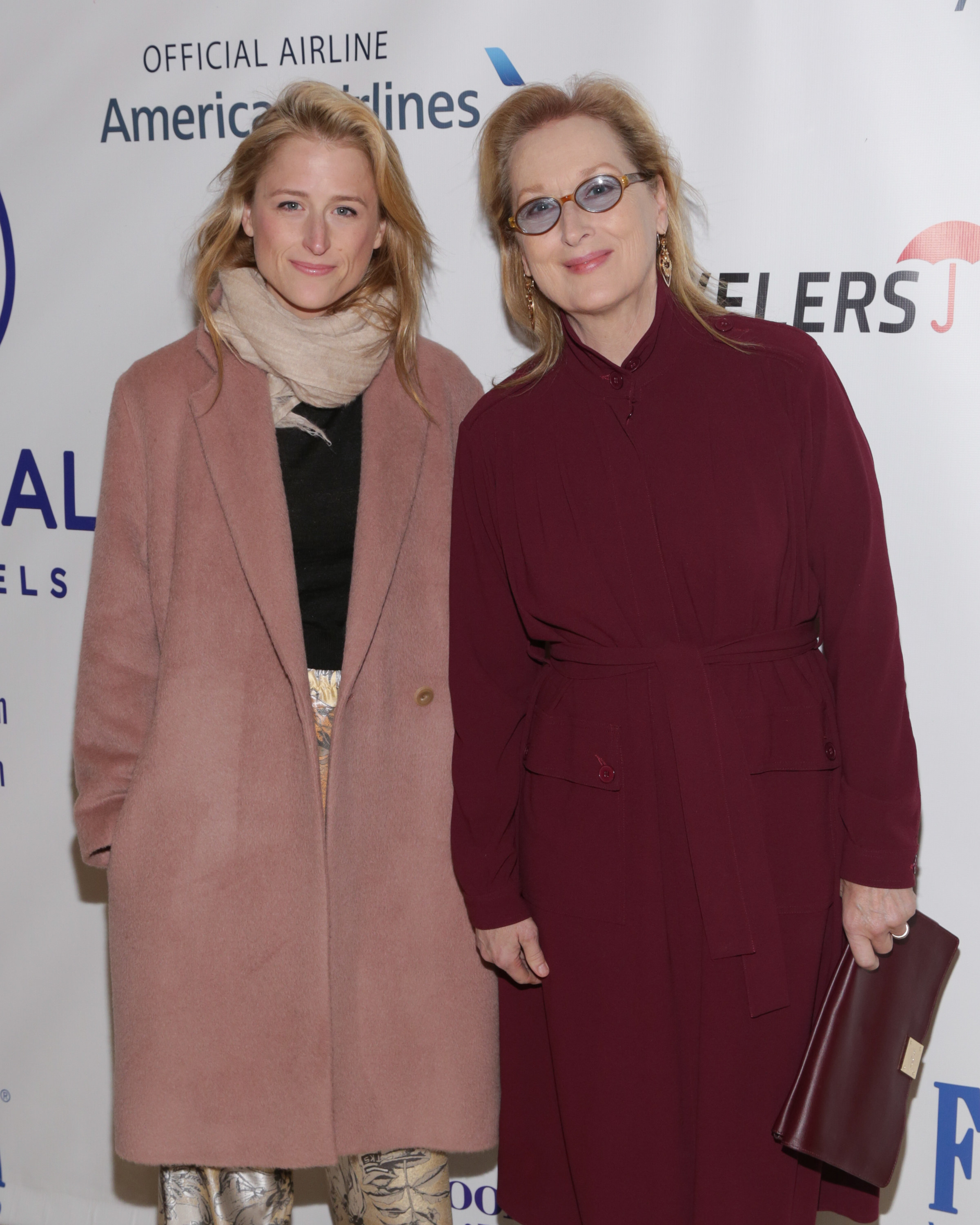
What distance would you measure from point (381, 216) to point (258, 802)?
1006 millimetres

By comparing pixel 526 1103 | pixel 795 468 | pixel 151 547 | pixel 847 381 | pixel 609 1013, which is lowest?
pixel 526 1103

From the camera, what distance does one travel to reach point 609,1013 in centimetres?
180

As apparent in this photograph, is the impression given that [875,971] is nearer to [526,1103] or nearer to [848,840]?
[848,840]

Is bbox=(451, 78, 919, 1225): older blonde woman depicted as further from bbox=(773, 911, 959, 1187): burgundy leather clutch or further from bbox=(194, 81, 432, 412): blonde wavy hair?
bbox=(194, 81, 432, 412): blonde wavy hair

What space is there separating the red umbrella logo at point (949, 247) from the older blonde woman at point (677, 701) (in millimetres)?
477

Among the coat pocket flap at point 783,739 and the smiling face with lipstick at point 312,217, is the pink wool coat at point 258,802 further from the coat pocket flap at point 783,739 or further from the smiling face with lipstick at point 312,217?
the coat pocket flap at point 783,739

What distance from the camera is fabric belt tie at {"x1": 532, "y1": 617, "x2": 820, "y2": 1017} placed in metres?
1.69

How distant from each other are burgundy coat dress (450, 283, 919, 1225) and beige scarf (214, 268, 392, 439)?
0.29 meters

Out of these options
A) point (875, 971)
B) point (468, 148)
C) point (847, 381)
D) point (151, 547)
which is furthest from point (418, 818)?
point (468, 148)

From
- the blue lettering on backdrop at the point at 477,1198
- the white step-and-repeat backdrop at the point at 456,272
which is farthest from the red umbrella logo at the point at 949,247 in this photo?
the blue lettering on backdrop at the point at 477,1198

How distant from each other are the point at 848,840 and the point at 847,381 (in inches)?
34.5

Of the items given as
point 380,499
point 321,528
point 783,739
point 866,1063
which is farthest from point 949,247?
point 866,1063

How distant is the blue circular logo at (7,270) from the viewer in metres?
2.54

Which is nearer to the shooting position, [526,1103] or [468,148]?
[526,1103]
